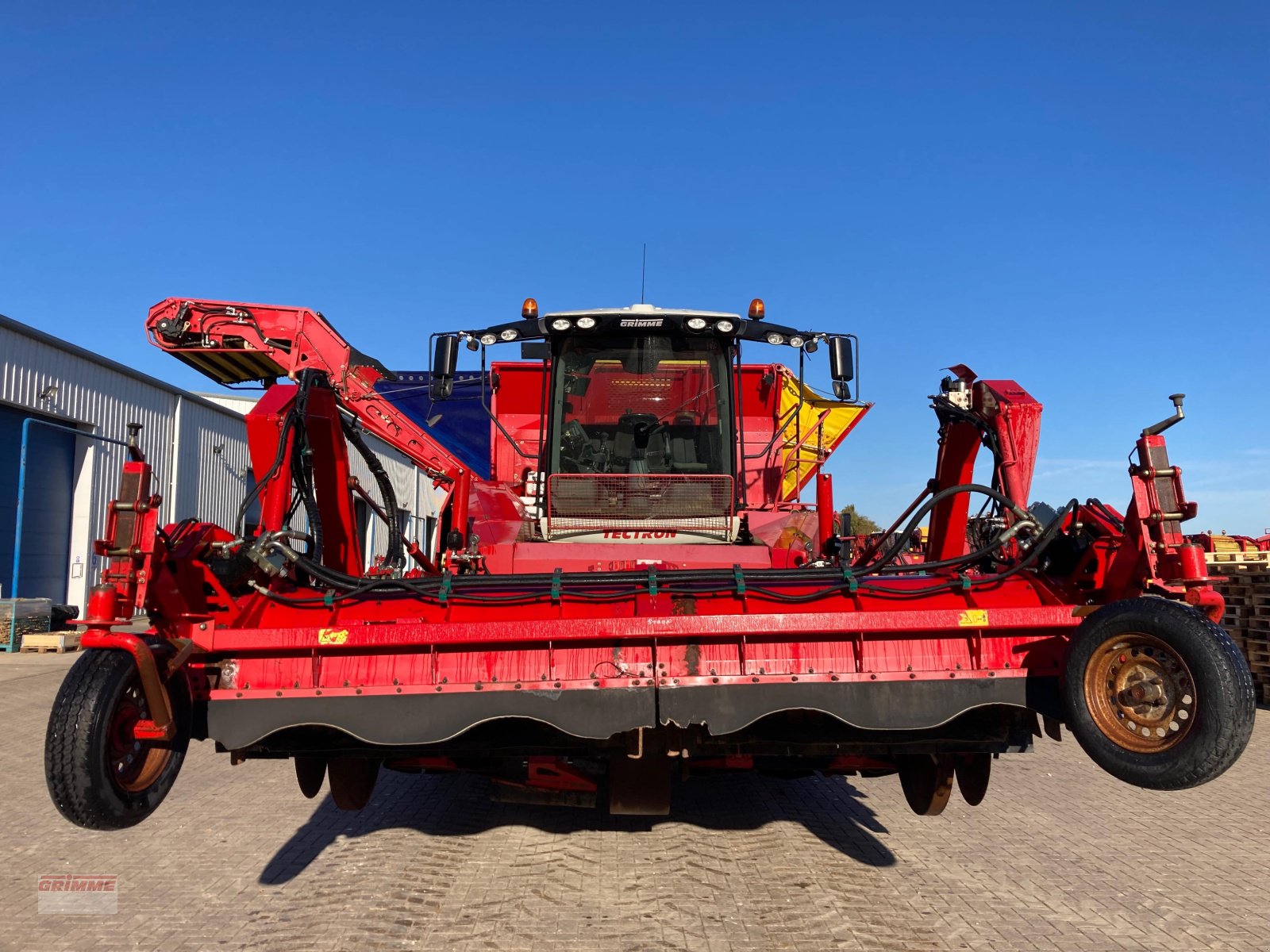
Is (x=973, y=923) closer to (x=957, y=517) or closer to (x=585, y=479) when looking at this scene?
(x=957, y=517)

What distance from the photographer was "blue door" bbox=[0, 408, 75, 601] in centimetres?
1419

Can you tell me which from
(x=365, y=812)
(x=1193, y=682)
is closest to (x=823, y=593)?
(x=1193, y=682)

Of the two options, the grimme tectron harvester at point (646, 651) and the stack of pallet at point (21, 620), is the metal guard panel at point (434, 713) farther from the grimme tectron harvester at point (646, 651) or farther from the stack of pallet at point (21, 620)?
the stack of pallet at point (21, 620)

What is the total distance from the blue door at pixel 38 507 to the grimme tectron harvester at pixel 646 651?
11.7 metres

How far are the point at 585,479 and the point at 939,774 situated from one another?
2.66 m

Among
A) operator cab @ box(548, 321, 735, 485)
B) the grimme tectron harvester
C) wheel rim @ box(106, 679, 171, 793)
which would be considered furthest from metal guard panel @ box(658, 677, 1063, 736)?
operator cab @ box(548, 321, 735, 485)

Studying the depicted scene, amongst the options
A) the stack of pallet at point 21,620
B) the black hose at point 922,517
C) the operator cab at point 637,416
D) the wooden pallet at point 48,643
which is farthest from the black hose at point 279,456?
the stack of pallet at point 21,620

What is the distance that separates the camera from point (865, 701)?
359cm

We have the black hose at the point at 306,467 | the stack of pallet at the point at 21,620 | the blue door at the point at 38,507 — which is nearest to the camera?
the black hose at the point at 306,467

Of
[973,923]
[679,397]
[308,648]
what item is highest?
[679,397]

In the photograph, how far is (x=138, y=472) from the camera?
11.4 ft

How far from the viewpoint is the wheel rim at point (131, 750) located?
3330 millimetres

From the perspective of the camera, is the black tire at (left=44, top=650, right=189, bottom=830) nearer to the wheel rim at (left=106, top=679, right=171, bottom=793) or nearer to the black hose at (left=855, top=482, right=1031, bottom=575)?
the wheel rim at (left=106, top=679, right=171, bottom=793)

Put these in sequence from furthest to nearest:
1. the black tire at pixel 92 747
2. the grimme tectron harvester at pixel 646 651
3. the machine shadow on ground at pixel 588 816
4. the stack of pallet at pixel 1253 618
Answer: the stack of pallet at pixel 1253 618
the machine shadow on ground at pixel 588 816
the grimme tectron harvester at pixel 646 651
the black tire at pixel 92 747
